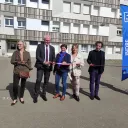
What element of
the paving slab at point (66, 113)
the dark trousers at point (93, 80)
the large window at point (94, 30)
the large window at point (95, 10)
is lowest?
the paving slab at point (66, 113)

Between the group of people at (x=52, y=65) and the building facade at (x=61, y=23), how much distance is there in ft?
73.5

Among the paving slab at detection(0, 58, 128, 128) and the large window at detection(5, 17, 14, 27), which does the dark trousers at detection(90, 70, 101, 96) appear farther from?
the large window at detection(5, 17, 14, 27)

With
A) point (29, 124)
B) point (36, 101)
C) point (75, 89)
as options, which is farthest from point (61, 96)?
point (29, 124)

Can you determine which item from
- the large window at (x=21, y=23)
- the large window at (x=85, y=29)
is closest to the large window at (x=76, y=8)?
the large window at (x=85, y=29)

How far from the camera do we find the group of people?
19.3 ft

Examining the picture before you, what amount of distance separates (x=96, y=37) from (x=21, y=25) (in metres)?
12.0

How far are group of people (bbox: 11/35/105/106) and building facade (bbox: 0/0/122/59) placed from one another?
22415 mm

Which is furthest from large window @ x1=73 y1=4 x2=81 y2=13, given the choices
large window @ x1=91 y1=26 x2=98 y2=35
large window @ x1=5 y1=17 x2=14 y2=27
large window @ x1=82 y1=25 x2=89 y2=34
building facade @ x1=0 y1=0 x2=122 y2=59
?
large window @ x1=5 y1=17 x2=14 y2=27

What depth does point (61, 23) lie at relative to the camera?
31.5m

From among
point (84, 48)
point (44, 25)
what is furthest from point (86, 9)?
point (44, 25)

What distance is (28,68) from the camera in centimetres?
600

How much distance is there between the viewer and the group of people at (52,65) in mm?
5887

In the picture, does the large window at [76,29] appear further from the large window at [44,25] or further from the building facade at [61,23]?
the large window at [44,25]

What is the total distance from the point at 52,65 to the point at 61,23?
25.8 meters
